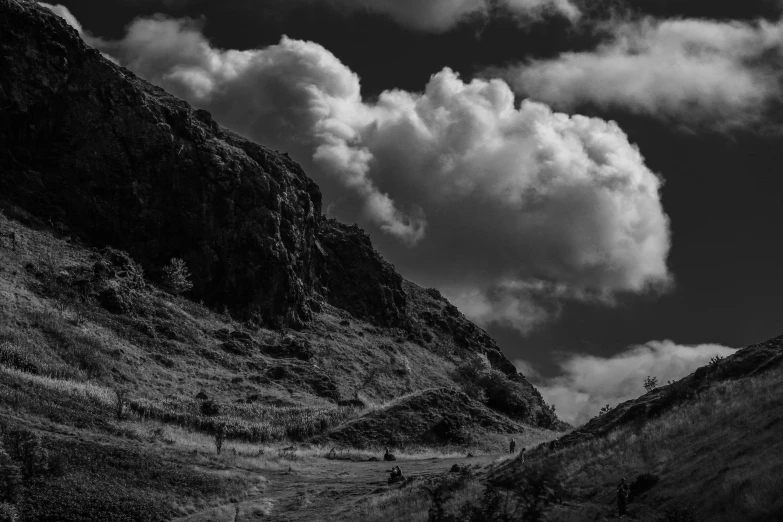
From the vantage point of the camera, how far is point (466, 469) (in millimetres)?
38031

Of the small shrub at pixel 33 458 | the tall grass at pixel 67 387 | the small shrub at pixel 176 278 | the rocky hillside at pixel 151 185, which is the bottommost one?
the small shrub at pixel 33 458

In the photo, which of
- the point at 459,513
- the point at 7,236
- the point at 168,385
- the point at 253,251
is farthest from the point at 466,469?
the point at 253,251


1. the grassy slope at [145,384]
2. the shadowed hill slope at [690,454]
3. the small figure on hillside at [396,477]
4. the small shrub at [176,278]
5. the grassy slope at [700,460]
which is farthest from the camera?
the small shrub at [176,278]

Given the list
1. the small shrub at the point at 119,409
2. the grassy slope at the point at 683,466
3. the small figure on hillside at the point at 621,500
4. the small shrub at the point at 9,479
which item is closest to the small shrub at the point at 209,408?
the small shrub at the point at 119,409

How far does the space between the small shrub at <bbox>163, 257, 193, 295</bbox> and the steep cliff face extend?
2.09m

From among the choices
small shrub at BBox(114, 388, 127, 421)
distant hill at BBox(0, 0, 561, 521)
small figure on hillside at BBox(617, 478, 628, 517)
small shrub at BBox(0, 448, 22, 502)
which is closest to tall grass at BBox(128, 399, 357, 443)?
distant hill at BBox(0, 0, 561, 521)

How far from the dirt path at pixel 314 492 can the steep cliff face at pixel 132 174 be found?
210 feet

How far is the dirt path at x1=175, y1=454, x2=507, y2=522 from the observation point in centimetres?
3353

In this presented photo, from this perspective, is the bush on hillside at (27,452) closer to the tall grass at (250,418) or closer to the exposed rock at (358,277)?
the tall grass at (250,418)

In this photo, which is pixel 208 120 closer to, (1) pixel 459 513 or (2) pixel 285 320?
(2) pixel 285 320

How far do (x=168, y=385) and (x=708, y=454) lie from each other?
57375mm

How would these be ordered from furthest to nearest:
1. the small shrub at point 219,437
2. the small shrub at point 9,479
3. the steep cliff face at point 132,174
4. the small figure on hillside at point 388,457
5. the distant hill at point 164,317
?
the steep cliff face at point 132,174 < the small figure on hillside at point 388,457 < the small shrub at point 219,437 < the distant hill at point 164,317 < the small shrub at point 9,479

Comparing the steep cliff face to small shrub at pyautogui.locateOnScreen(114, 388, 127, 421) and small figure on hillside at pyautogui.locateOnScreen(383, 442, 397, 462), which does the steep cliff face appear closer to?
small shrub at pyautogui.locateOnScreen(114, 388, 127, 421)

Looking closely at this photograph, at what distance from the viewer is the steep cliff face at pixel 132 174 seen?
3834 inches
